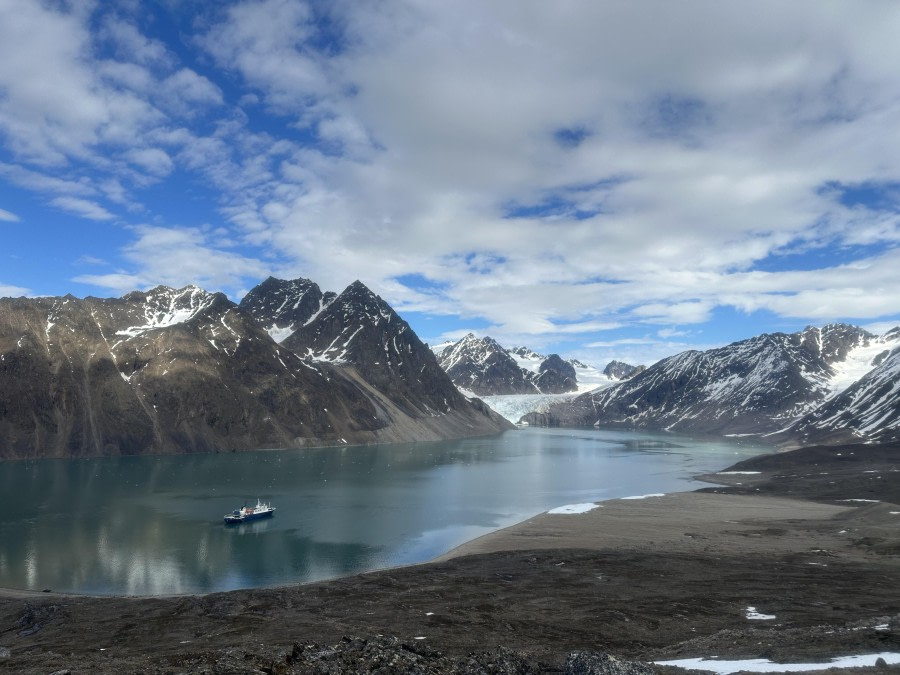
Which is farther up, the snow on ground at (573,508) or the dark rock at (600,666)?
the dark rock at (600,666)

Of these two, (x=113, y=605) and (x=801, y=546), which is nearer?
(x=113, y=605)

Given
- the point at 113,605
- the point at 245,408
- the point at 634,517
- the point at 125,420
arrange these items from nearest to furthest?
the point at 113,605
the point at 634,517
the point at 125,420
the point at 245,408

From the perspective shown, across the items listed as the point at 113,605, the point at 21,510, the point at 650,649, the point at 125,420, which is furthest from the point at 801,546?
the point at 125,420

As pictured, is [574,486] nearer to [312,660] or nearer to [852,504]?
[852,504]

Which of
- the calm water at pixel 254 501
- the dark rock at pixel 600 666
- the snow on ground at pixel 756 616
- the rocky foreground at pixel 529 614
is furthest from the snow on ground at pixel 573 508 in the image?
the dark rock at pixel 600 666

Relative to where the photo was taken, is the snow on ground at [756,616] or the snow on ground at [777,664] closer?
the snow on ground at [777,664]

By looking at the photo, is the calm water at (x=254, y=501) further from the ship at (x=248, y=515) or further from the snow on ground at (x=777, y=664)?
the snow on ground at (x=777, y=664)

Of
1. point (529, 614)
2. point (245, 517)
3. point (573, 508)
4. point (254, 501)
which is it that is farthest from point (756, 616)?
point (254, 501)
